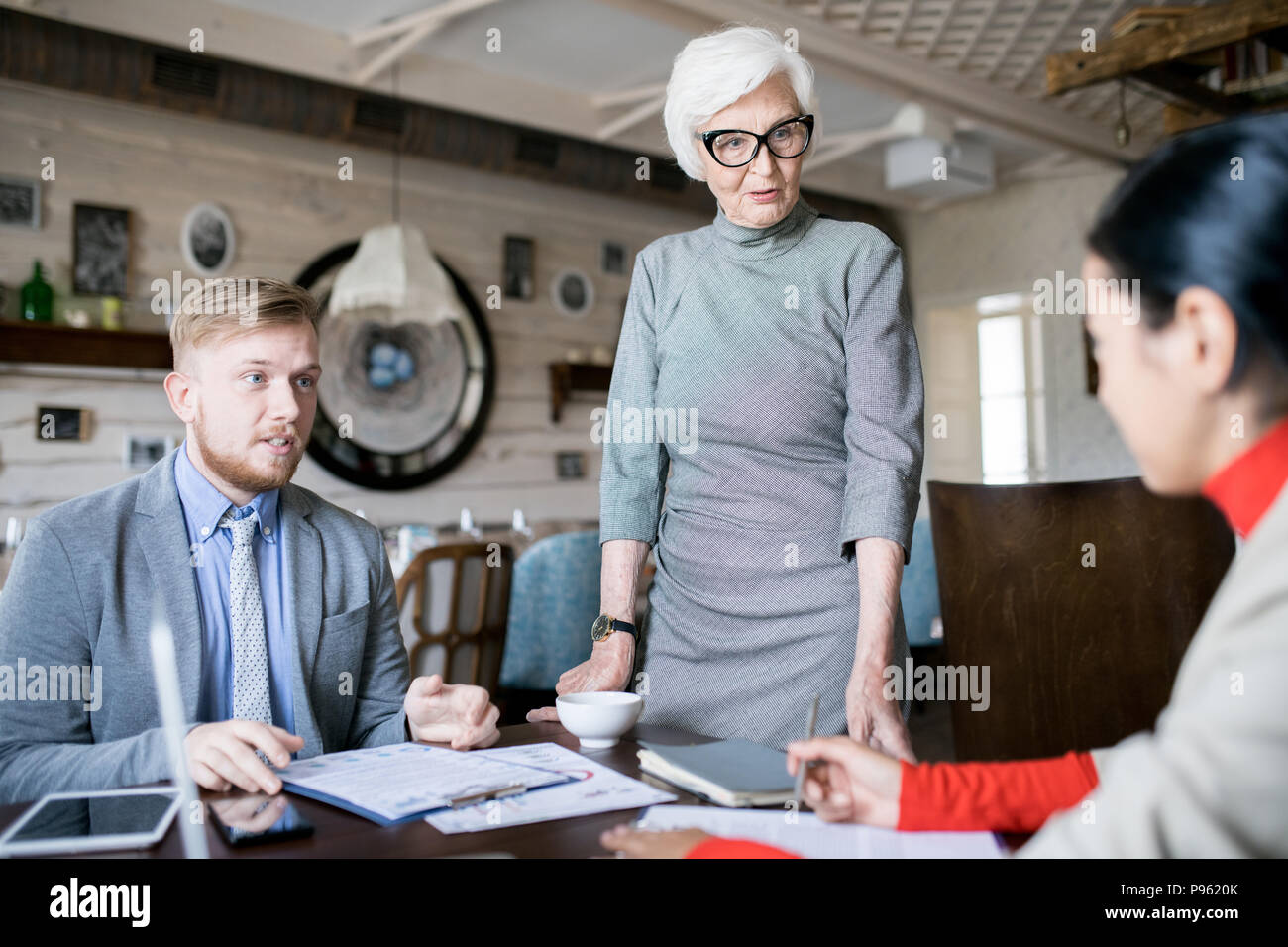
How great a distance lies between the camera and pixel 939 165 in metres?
5.76

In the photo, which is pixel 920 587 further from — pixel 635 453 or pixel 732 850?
pixel 732 850

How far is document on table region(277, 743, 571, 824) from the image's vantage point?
972 millimetres

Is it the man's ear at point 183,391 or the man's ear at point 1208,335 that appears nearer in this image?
the man's ear at point 1208,335

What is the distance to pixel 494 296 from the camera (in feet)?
19.0

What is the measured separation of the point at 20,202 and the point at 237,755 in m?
4.00

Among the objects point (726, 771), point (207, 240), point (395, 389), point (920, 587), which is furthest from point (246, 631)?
point (395, 389)

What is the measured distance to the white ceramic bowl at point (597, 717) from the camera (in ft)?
4.00

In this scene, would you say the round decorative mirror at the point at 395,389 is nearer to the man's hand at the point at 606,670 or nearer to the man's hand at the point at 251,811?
the man's hand at the point at 606,670

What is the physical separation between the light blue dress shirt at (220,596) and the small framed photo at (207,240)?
11.6ft

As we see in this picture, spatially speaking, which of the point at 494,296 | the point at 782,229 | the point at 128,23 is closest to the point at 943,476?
the point at 494,296

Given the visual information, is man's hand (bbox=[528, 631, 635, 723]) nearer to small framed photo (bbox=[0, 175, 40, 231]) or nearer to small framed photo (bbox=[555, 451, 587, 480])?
small framed photo (bbox=[0, 175, 40, 231])

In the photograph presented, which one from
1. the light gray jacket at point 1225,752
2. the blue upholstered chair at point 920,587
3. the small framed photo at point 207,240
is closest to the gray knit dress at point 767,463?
the light gray jacket at point 1225,752
